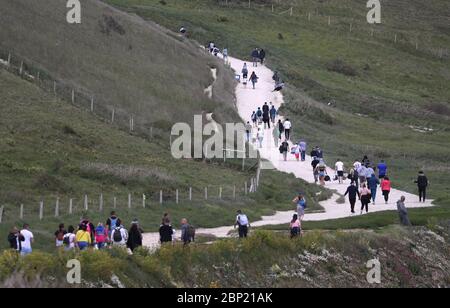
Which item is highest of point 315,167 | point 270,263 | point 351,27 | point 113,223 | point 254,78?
point 351,27

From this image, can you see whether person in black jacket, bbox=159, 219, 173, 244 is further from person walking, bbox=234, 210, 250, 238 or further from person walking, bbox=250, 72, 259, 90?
person walking, bbox=250, 72, 259, 90

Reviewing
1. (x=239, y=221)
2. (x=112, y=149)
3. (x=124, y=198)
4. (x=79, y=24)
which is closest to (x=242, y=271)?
(x=239, y=221)

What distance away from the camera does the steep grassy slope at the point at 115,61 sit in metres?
66.5

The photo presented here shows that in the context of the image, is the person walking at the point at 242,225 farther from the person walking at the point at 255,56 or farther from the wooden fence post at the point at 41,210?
the person walking at the point at 255,56

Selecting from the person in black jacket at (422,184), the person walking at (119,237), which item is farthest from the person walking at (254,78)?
the person walking at (119,237)

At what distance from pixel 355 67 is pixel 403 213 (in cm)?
6940

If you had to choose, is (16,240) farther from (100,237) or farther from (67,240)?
(100,237)

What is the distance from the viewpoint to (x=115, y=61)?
72625 millimetres

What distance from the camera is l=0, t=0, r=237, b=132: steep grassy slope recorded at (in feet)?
218

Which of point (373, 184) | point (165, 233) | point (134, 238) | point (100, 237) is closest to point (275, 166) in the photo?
point (373, 184)

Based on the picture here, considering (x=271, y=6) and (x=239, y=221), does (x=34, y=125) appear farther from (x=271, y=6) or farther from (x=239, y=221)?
(x=271, y=6)

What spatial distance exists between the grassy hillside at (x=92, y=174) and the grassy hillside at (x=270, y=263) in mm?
5617

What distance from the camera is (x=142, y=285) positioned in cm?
3012

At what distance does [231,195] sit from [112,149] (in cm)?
677
